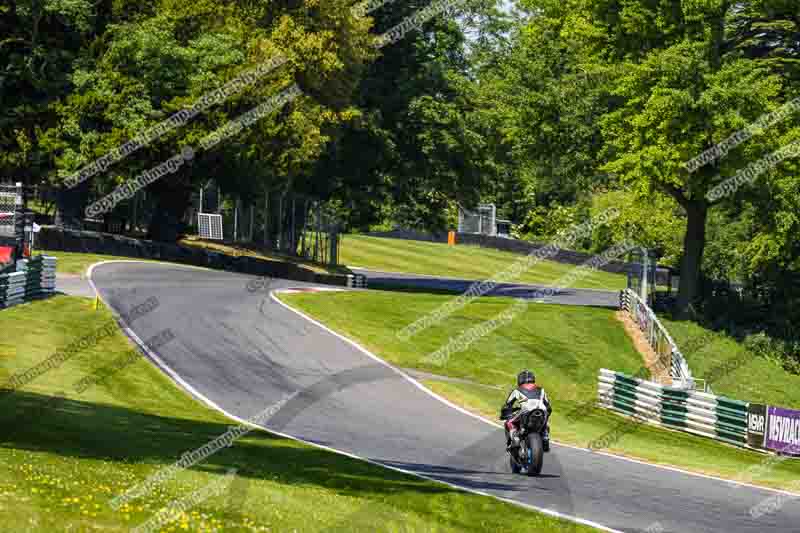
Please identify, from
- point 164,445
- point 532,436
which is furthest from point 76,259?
point 532,436

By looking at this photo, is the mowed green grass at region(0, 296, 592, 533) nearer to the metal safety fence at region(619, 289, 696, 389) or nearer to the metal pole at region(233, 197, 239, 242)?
the metal safety fence at region(619, 289, 696, 389)

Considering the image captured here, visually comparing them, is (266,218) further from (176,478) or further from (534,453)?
(176,478)

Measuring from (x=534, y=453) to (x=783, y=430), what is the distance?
37.6 feet

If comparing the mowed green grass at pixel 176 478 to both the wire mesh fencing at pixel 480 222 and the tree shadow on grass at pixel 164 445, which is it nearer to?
the tree shadow on grass at pixel 164 445

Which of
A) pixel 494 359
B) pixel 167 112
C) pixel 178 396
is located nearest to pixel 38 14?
pixel 167 112

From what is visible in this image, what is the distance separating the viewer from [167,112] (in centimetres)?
4756

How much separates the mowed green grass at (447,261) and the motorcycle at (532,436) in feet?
186

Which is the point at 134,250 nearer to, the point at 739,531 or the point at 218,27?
the point at 218,27

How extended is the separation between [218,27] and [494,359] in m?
22.3

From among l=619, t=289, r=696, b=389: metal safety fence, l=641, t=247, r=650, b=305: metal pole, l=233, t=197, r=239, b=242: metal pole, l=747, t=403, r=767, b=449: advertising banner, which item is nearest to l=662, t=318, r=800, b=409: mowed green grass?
l=619, t=289, r=696, b=389: metal safety fence

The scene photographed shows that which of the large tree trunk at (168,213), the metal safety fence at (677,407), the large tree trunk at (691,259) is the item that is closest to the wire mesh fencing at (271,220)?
the large tree trunk at (168,213)

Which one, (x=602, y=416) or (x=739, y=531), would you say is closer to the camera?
(x=739, y=531)

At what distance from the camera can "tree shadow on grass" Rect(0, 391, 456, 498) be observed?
1515 cm

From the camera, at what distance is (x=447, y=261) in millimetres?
80750
